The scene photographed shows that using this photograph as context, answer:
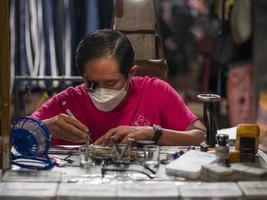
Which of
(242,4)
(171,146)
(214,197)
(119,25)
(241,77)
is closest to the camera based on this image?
(214,197)

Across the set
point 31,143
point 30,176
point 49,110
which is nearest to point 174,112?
point 49,110

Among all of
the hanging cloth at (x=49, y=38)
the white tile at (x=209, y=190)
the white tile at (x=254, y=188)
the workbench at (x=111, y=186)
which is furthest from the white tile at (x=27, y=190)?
the hanging cloth at (x=49, y=38)

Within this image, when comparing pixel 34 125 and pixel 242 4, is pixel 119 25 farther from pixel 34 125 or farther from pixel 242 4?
pixel 242 4

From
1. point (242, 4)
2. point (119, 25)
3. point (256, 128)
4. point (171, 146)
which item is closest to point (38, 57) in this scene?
point (119, 25)

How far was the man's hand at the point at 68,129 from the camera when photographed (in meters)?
2.45

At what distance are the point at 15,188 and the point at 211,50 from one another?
396 cm

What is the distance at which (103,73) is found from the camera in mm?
2688

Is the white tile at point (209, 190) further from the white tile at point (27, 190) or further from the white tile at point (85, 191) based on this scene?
the white tile at point (27, 190)

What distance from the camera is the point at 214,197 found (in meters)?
1.93

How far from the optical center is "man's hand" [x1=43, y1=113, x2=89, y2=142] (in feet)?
8.03

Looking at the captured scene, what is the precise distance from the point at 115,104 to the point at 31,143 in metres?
0.65

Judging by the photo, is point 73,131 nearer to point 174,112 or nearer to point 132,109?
point 132,109

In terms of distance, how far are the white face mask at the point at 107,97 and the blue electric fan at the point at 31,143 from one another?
52cm

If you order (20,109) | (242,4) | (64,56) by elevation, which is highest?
(242,4)
